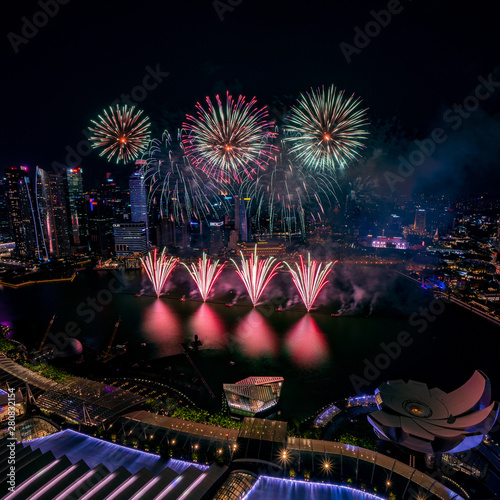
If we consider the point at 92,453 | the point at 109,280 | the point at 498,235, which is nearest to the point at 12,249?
the point at 109,280

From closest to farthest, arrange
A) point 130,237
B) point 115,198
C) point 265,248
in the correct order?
1. point 265,248
2. point 130,237
3. point 115,198

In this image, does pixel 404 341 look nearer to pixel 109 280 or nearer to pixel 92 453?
pixel 92 453

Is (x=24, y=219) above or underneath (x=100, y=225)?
above

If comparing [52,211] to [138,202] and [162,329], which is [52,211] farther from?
[162,329]

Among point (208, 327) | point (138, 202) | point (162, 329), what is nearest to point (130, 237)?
point (138, 202)

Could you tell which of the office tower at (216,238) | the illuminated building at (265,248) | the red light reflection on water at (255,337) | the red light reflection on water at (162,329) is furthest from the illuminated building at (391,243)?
the red light reflection on water at (162,329)

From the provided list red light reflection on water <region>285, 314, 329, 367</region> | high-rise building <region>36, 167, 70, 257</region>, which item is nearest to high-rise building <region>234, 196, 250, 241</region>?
high-rise building <region>36, 167, 70, 257</region>

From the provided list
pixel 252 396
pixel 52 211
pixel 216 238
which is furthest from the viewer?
pixel 216 238

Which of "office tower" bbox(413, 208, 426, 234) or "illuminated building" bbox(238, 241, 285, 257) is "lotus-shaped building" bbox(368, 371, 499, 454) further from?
"office tower" bbox(413, 208, 426, 234)
